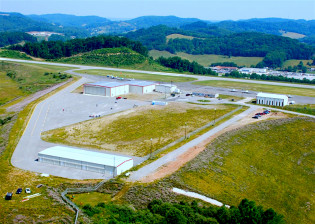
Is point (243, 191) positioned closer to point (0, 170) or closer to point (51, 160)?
point (51, 160)

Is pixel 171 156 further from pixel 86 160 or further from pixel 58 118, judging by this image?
pixel 58 118

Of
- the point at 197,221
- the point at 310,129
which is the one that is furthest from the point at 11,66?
the point at 197,221

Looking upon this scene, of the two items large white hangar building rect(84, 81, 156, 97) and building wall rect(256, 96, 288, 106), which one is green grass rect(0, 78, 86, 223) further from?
building wall rect(256, 96, 288, 106)

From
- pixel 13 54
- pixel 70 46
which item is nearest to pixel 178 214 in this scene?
pixel 70 46

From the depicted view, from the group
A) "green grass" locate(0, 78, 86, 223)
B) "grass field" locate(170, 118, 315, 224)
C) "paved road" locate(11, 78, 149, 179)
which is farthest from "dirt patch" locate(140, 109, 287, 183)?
"green grass" locate(0, 78, 86, 223)

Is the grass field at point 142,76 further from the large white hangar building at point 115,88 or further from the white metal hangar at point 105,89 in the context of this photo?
the white metal hangar at point 105,89

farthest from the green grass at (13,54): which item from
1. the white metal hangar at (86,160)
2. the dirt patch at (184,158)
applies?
the dirt patch at (184,158)

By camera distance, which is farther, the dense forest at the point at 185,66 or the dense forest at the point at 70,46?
the dense forest at the point at 70,46
